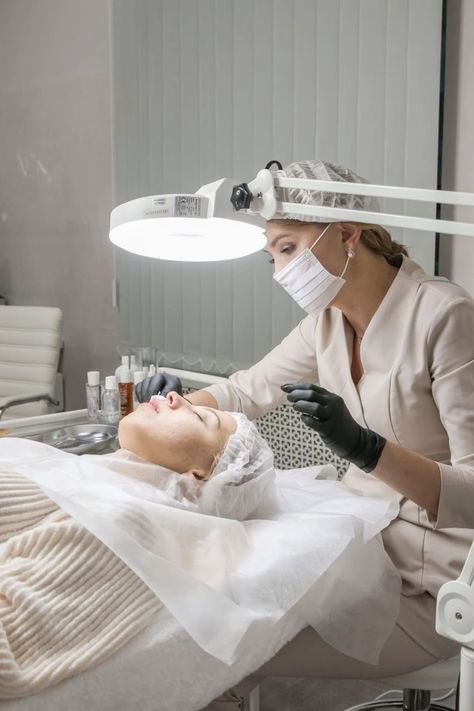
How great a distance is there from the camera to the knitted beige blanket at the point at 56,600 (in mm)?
804

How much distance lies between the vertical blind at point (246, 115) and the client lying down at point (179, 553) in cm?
107

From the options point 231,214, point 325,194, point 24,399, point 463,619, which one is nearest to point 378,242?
point 325,194

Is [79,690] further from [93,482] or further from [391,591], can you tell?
[391,591]

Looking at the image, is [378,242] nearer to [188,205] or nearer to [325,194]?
[325,194]

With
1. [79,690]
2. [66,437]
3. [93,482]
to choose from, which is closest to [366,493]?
[93,482]

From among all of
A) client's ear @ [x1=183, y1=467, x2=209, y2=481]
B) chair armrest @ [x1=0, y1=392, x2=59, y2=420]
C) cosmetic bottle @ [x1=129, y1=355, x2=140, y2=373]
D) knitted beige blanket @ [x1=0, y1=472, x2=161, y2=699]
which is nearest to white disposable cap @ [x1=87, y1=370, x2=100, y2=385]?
cosmetic bottle @ [x1=129, y1=355, x2=140, y2=373]

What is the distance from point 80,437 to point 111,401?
0.20 metres

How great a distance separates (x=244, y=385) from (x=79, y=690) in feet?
2.87

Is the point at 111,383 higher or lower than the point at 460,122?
lower

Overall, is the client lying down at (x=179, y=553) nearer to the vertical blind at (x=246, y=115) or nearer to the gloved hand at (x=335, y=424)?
the gloved hand at (x=335, y=424)

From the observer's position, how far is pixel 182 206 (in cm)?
92

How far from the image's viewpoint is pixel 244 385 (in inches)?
62.7

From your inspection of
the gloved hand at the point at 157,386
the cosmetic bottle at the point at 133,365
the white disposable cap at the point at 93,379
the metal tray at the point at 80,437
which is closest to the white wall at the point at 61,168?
the cosmetic bottle at the point at 133,365

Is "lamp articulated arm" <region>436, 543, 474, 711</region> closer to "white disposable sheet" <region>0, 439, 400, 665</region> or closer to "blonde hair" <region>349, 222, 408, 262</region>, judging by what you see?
"white disposable sheet" <region>0, 439, 400, 665</region>
